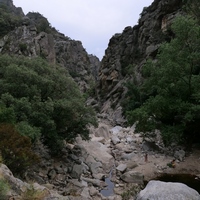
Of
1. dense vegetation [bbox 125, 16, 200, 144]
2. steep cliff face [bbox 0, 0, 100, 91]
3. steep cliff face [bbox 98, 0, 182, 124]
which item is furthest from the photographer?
steep cliff face [bbox 0, 0, 100, 91]

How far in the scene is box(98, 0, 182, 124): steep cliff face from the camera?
46344 mm

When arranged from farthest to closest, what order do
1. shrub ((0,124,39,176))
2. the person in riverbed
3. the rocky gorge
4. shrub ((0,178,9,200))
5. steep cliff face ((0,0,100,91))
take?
steep cliff face ((0,0,100,91))
the person in riverbed
shrub ((0,124,39,176))
the rocky gorge
shrub ((0,178,9,200))

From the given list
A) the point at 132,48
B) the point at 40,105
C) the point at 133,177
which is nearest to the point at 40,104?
the point at 40,105

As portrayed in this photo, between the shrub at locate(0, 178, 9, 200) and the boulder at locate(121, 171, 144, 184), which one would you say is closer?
the shrub at locate(0, 178, 9, 200)

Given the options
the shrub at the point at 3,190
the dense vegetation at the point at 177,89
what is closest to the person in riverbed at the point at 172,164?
the dense vegetation at the point at 177,89

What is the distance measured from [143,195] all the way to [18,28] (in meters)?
51.1

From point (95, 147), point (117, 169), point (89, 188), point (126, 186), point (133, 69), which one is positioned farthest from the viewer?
point (133, 69)

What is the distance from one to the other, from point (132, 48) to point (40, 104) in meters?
44.3

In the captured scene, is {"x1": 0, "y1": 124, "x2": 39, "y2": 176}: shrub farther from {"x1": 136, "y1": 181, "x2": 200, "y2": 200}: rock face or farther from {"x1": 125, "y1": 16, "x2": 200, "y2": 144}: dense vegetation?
{"x1": 125, "y1": 16, "x2": 200, "y2": 144}: dense vegetation

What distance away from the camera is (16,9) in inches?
3912

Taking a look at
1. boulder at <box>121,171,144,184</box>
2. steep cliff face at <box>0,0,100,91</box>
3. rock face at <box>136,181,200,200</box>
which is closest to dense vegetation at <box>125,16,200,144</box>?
boulder at <box>121,171,144,184</box>

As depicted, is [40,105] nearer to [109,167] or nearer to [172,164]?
[109,167]

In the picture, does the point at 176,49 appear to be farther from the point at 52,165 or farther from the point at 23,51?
the point at 23,51

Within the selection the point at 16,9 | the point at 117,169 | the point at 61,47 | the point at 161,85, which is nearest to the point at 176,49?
the point at 161,85
